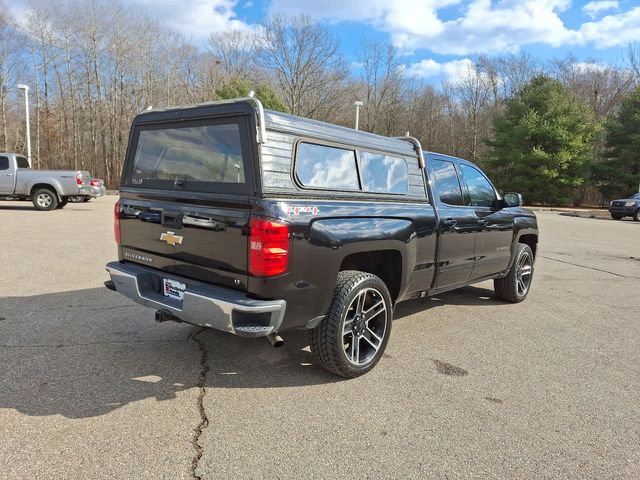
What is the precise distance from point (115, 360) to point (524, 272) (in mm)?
5227

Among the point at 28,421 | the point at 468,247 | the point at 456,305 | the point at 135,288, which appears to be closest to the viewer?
the point at 28,421

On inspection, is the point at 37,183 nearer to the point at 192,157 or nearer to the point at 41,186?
the point at 41,186

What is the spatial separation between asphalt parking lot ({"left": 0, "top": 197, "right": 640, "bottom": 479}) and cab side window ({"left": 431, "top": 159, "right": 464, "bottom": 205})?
4.65ft

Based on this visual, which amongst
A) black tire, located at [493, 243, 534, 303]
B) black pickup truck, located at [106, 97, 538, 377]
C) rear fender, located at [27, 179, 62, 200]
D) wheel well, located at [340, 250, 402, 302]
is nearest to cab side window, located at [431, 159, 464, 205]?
black pickup truck, located at [106, 97, 538, 377]

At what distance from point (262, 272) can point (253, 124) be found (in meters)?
1.01

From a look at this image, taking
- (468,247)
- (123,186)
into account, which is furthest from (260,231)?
(468,247)

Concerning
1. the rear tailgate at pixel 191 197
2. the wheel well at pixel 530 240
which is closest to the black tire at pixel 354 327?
the rear tailgate at pixel 191 197

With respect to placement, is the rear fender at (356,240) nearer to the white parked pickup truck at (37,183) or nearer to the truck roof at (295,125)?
the truck roof at (295,125)

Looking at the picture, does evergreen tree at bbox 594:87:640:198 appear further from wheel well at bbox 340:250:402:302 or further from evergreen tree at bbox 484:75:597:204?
wheel well at bbox 340:250:402:302

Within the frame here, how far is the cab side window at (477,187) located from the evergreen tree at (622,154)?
3284 centimetres

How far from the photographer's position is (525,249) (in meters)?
6.21

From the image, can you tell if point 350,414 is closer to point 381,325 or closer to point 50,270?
point 381,325

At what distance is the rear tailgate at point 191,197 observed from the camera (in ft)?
10.3

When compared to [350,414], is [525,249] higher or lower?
higher
